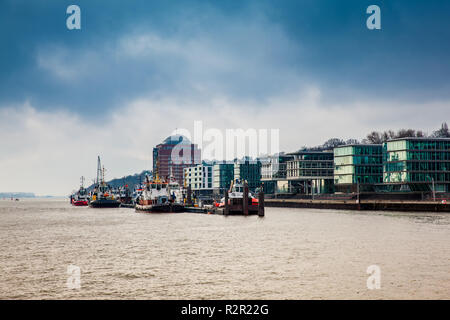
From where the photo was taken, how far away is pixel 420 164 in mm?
150500

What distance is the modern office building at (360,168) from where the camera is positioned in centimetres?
17325

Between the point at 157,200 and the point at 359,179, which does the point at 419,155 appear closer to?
the point at 359,179

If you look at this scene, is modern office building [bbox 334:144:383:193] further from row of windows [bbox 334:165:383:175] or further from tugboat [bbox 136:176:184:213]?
tugboat [bbox 136:176:184:213]

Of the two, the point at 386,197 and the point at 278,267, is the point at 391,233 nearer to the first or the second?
the point at 278,267

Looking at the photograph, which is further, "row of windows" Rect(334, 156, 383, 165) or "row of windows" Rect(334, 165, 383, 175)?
"row of windows" Rect(334, 156, 383, 165)

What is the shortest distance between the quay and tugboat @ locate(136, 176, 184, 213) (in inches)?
1791

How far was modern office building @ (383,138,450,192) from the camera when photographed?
150000 millimetres

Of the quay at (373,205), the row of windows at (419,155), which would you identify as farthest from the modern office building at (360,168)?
the row of windows at (419,155)

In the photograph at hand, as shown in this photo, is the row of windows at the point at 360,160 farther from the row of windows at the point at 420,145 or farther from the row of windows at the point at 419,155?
the row of windows at the point at 420,145

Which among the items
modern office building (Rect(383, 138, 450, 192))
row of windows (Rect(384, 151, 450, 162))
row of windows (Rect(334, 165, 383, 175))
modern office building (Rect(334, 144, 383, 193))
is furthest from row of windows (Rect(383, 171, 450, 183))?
row of windows (Rect(334, 165, 383, 175))

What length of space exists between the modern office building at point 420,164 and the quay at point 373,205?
17473mm

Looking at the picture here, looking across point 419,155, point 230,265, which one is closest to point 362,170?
point 419,155
